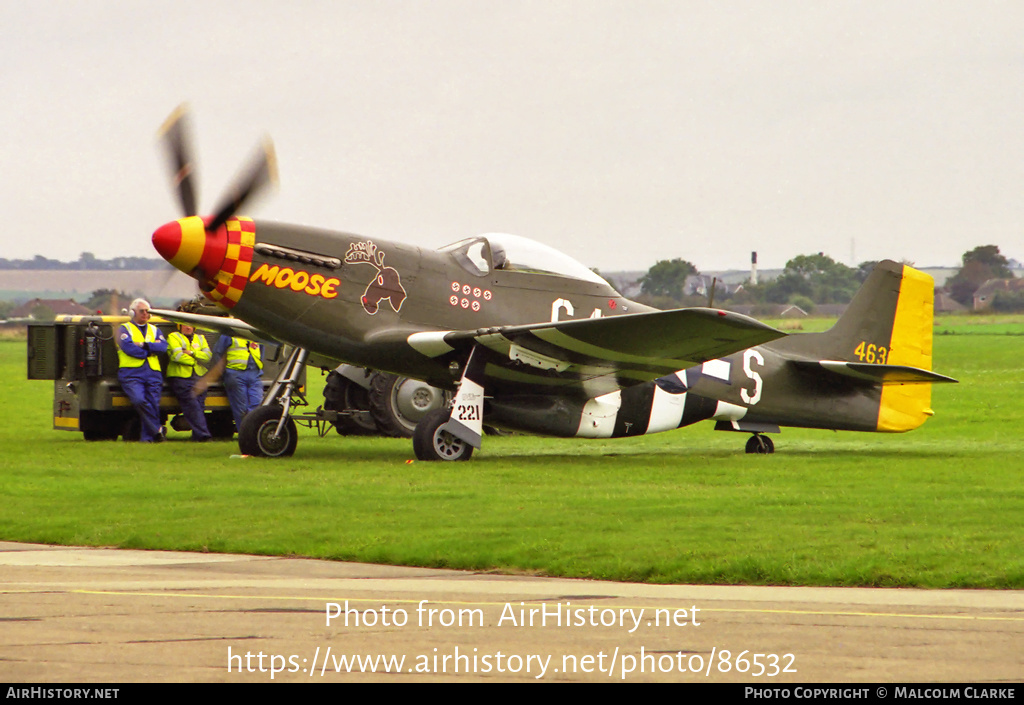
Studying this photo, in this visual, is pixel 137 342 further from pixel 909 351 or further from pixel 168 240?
pixel 909 351

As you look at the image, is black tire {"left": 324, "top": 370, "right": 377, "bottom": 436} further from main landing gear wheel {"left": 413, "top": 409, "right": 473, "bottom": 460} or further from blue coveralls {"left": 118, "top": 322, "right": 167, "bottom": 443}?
main landing gear wheel {"left": 413, "top": 409, "right": 473, "bottom": 460}

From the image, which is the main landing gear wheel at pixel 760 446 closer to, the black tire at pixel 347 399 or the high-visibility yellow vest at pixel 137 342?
the black tire at pixel 347 399

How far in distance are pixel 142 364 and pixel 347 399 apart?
122 inches

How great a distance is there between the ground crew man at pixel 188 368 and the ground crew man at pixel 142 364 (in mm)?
270

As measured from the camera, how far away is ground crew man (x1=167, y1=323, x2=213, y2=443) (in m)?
17.8

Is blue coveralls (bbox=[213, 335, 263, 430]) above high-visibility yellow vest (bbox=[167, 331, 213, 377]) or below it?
below

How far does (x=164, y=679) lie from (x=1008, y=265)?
281ft

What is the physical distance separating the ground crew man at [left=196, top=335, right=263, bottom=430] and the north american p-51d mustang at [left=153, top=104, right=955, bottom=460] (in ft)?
4.13

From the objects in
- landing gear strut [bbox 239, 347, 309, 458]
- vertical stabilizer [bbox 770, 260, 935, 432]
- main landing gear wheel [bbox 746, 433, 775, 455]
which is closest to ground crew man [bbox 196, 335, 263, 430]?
landing gear strut [bbox 239, 347, 309, 458]

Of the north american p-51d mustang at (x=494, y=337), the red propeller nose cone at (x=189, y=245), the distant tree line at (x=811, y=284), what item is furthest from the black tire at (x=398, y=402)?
the distant tree line at (x=811, y=284)

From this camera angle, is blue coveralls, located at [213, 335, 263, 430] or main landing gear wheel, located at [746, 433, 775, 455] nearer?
main landing gear wheel, located at [746, 433, 775, 455]

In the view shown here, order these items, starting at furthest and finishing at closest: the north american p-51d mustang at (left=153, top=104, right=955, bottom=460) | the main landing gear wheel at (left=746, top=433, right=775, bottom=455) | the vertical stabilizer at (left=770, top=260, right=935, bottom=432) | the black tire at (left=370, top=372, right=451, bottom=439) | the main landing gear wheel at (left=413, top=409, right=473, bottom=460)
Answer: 1. the black tire at (left=370, top=372, right=451, bottom=439)
2. the vertical stabilizer at (left=770, top=260, right=935, bottom=432)
3. the main landing gear wheel at (left=746, top=433, right=775, bottom=455)
4. the main landing gear wheel at (left=413, top=409, right=473, bottom=460)
5. the north american p-51d mustang at (left=153, top=104, right=955, bottom=460)
